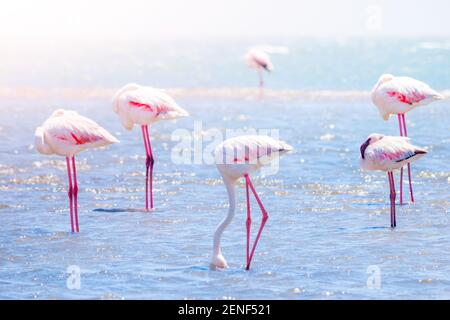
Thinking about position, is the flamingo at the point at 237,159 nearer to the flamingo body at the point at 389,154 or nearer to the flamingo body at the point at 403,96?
the flamingo body at the point at 389,154

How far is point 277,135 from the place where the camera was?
16.9m

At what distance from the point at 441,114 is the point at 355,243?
40.8ft

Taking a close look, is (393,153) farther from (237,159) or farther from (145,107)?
(145,107)

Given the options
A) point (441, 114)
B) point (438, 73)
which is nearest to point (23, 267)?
point (441, 114)

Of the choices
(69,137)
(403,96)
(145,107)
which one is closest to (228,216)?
(69,137)

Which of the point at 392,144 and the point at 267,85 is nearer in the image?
the point at 392,144

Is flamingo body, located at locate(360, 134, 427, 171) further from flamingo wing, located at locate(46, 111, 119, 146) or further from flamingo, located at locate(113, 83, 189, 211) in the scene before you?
flamingo wing, located at locate(46, 111, 119, 146)

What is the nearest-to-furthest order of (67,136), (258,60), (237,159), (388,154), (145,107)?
1. (237,159)
2. (388,154)
3. (67,136)
4. (145,107)
5. (258,60)

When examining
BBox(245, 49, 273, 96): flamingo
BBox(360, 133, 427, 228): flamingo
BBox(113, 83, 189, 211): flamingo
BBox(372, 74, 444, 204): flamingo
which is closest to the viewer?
BBox(360, 133, 427, 228): flamingo

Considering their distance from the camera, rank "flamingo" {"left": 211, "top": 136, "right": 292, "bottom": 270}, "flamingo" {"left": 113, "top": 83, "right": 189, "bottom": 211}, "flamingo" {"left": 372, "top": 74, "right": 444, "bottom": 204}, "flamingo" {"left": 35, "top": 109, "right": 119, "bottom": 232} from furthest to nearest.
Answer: "flamingo" {"left": 372, "top": 74, "right": 444, "bottom": 204} < "flamingo" {"left": 113, "top": 83, "right": 189, "bottom": 211} < "flamingo" {"left": 35, "top": 109, "right": 119, "bottom": 232} < "flamingo" {"left": 211, "top": 136, "right": 292, "bottom": 270}

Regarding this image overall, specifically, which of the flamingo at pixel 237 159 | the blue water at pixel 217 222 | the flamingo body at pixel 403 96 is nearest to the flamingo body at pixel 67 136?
the blue water at pixel 217 222

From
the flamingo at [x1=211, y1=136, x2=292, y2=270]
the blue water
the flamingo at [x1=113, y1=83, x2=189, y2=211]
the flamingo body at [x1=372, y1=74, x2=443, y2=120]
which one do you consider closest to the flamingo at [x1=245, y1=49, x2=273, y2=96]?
the blue water

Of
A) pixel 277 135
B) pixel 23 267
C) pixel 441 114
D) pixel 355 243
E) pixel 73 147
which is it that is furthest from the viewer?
pixel 441 114

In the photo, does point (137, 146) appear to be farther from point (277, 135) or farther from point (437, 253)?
point (437, 253)
